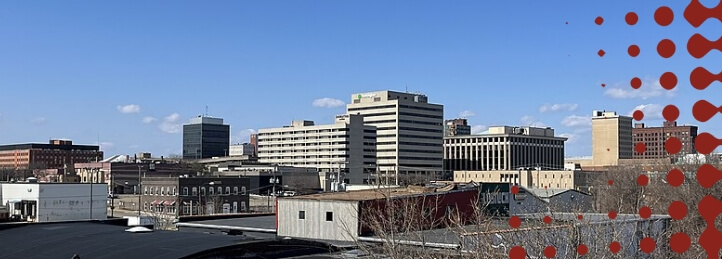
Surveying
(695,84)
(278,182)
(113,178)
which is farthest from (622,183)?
(113,178)

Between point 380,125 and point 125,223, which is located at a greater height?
point 380,125

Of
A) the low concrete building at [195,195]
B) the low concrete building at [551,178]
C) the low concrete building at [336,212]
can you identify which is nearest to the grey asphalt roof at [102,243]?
the low concrete building at [336,212]

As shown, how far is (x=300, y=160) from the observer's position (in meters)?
167

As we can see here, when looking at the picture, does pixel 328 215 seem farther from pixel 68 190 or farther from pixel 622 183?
pixel 622 183

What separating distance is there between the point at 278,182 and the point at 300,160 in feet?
217

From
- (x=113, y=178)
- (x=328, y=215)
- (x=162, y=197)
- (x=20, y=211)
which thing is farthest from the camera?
(x=113, y=178)

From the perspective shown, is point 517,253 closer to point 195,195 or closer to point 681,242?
point 681,242

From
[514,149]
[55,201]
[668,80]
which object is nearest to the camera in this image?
[668,80]

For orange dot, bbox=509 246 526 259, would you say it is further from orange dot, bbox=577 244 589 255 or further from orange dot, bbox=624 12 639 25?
orange dot, bbox=624 12 639 25

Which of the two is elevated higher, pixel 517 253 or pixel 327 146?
pixel 327 146

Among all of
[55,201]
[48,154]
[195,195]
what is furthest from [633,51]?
[48,154]

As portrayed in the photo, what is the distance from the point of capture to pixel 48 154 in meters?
157

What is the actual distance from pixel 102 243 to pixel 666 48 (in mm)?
20279

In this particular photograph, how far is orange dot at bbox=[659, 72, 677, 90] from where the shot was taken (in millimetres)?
4742
